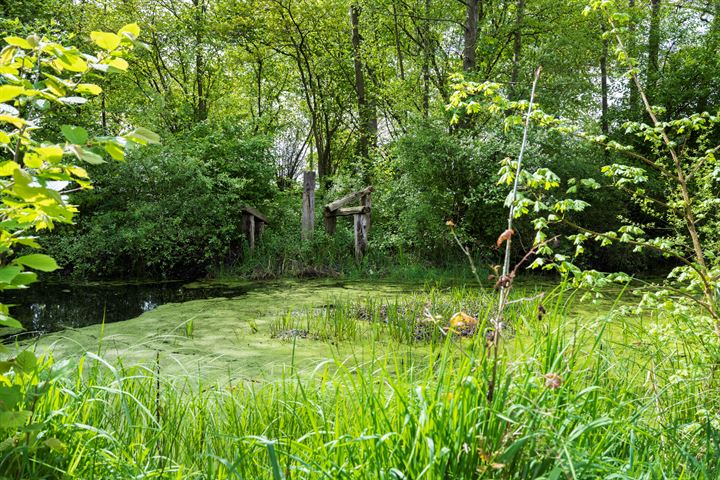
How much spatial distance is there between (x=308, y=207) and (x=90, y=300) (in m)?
3.84

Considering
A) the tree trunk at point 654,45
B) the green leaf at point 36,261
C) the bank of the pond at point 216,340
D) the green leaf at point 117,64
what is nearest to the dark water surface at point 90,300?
the bank of the pond at point 216,340

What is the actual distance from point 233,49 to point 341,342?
487 inches

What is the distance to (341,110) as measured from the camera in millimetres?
14781

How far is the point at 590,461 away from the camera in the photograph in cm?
123

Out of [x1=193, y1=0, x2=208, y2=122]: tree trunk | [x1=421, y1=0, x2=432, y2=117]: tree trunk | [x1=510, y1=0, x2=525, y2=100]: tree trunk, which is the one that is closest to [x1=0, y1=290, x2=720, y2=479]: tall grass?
[x1=510, y1=0, x2=525, y2=100]: tree trunk

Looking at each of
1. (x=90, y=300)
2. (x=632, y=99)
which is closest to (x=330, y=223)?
(x=90, y=300)

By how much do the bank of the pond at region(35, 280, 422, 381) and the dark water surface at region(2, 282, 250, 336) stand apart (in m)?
0.40

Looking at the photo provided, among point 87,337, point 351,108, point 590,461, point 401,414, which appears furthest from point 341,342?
point 351,108

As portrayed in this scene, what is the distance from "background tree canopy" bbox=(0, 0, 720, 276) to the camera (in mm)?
8531

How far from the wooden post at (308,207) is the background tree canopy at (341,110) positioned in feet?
0.74

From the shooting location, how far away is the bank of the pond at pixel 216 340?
338cm

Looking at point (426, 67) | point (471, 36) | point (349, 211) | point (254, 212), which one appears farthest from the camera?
point (426, 67)

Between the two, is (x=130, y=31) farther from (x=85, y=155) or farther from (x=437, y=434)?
(x=437, y=434)

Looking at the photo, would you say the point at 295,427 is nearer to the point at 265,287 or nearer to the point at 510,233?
Answer: the point at 510,233
